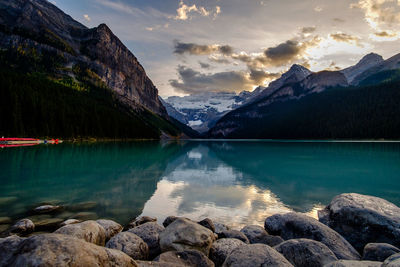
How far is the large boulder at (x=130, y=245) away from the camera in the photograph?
8.48m

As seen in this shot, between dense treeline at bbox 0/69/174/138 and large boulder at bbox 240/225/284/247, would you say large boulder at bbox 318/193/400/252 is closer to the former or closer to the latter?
large boulder at bbox 240/225/284/247

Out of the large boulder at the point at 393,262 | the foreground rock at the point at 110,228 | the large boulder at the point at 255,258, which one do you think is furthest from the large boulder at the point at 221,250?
the foreground rock at the point at 110,228

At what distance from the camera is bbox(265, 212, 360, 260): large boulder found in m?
8.98

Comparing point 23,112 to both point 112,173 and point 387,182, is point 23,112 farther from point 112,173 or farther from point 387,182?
point 387,182

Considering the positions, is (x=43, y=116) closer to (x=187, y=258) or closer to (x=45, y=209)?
(x=45, y=209)

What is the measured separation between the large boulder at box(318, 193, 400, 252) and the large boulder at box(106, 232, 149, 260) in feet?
29.6

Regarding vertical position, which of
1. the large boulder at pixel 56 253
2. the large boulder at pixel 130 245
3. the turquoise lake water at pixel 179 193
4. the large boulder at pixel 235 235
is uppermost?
the large boulder at pixel 56 253

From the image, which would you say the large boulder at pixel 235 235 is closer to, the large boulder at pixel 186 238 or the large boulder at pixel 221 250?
the large boulder at pixel 221 250

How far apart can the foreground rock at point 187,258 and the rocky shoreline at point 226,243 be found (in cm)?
3

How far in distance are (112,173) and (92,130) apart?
95567mm

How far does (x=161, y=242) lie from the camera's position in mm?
9070

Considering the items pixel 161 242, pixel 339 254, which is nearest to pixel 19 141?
pixel 161 242

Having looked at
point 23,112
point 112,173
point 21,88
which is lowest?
point 112,173

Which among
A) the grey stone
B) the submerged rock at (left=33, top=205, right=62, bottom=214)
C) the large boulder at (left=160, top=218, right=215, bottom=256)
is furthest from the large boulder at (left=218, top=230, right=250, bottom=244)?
the submerged rock at (left=33, top=205, right=62, bottom=214)
